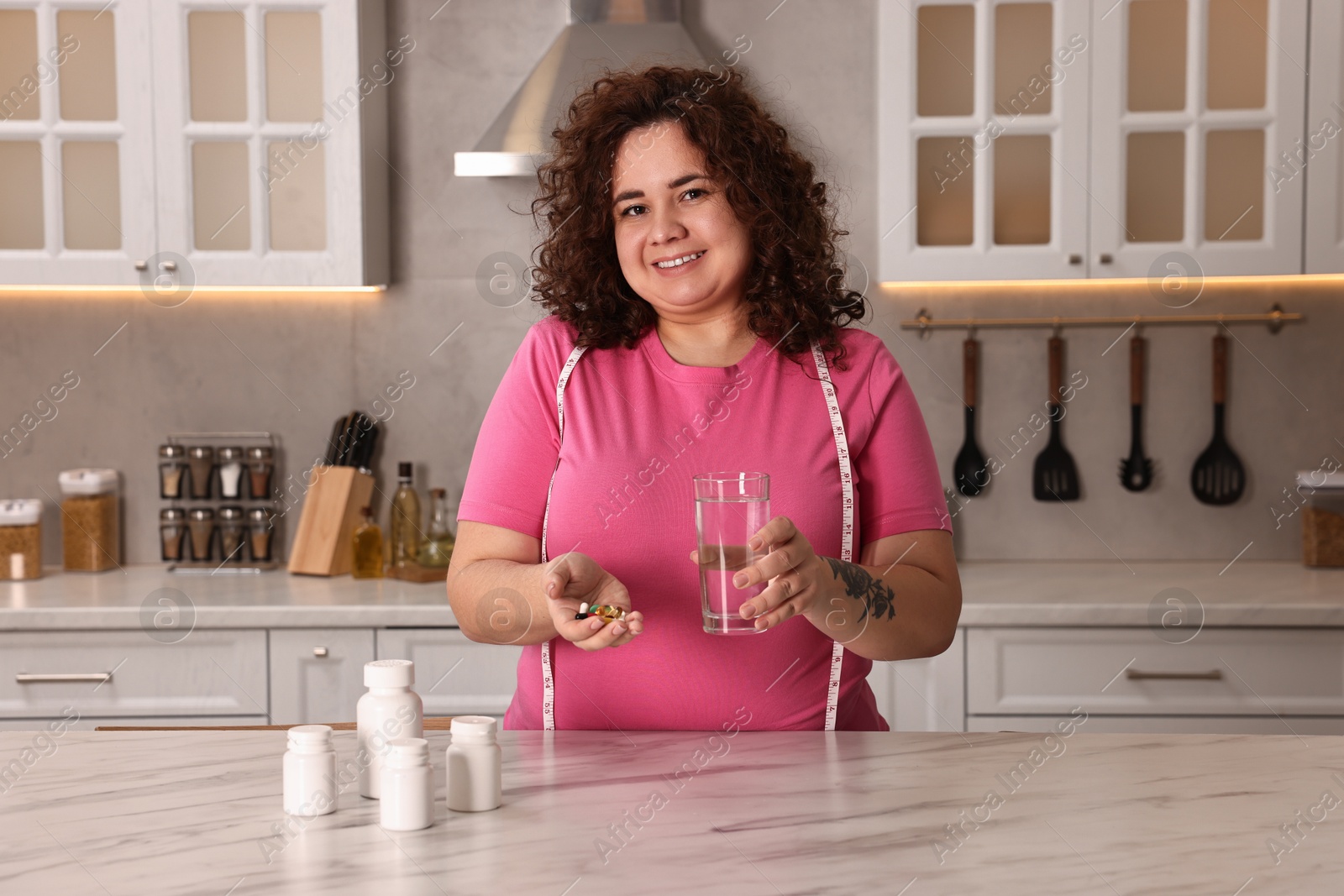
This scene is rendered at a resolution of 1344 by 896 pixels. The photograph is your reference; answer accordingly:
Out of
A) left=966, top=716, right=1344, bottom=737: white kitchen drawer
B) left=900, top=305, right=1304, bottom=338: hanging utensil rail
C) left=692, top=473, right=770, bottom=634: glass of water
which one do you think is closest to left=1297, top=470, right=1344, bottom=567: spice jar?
left=900, top=305, right=1304, bottom=338: hanging utensil rail

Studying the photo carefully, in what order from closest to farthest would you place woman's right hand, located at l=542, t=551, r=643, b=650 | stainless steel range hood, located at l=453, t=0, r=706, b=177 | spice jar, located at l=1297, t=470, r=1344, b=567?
1. woman's right hand, located at l=542, t=551, r=643, b=650
2. stainless steel range hood, located at l=453, t=0, r=706, b=177
3. spice jar, located at l=1297, t=470, r=1344, b=567

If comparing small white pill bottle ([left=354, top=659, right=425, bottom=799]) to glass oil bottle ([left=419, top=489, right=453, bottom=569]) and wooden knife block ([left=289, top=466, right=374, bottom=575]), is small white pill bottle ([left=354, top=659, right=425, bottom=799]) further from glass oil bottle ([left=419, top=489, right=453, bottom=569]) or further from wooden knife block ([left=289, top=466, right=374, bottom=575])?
wooden knife block ([left=289, top=466, right=374, bottom=575])

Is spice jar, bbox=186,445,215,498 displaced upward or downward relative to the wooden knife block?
upward

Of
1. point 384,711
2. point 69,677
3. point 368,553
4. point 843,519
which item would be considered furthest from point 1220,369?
point 69,677

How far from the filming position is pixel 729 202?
4.43 feet

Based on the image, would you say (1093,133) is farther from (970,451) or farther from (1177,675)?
(1177,675)

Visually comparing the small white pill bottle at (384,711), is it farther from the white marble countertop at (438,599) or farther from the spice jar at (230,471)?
the spice jar at (230,471)

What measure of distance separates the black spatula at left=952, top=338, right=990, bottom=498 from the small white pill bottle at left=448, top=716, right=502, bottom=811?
2.03 metres

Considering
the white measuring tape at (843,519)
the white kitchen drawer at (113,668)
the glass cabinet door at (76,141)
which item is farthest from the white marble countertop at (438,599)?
the white measuring tape at (843,519)

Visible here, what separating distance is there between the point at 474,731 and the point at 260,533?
1.96m

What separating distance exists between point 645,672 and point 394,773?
0.41m

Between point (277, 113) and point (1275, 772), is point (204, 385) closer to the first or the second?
point (277, 113)

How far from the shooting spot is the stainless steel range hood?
2395 millimetres

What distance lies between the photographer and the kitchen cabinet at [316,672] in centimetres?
232
